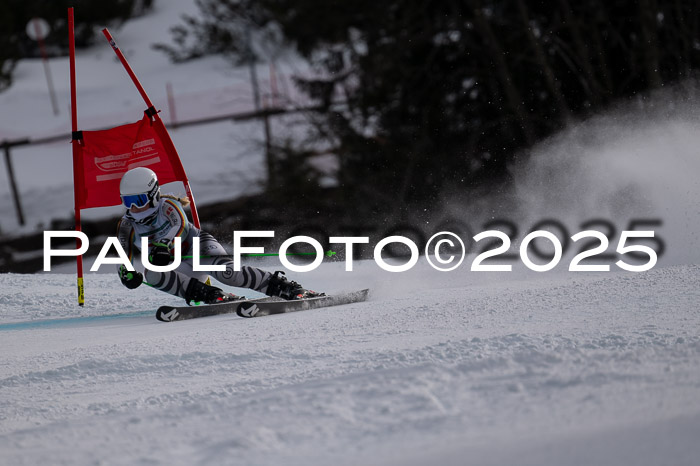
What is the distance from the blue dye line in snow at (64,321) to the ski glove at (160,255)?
0.75 metres

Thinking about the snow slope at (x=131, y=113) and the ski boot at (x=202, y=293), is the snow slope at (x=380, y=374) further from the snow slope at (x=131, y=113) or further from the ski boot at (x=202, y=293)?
the snow slope at (x=131, y=113)

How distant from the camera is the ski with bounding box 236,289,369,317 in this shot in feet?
20.7

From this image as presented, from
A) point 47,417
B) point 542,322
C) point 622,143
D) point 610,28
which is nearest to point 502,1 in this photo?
point 610,28

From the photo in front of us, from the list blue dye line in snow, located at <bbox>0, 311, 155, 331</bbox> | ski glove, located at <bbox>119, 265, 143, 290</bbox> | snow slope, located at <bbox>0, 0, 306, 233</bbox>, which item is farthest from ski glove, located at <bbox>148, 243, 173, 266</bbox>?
snow slope, located at <bbox>0, 0, 306, 233</bbox>

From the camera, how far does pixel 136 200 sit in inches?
250

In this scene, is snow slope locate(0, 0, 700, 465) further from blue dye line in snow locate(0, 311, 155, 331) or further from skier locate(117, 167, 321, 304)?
skier locate(117, 167, 321, 304)

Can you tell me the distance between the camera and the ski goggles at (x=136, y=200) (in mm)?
6341

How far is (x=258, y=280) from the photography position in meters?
6.64

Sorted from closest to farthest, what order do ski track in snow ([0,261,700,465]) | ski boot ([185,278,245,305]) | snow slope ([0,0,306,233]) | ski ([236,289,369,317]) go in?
ski track in snow ([0,261,700,465]), ski ([236,289,369,317]), ski boot ([185,278,245,305]), snow slope ([0,0,306,233])

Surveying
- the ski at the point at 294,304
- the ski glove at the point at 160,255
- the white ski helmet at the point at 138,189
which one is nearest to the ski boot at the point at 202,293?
the ski glove at the point at 160,255

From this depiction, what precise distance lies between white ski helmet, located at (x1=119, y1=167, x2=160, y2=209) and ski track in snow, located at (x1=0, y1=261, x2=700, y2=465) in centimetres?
99

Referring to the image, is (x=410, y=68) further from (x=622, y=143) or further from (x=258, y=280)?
(x=258, y=280)

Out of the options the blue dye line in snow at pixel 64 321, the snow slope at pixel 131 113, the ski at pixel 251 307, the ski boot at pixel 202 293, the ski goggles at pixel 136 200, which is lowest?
the blue dye line in snow at pixel 64 321

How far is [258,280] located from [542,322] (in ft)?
8.30
